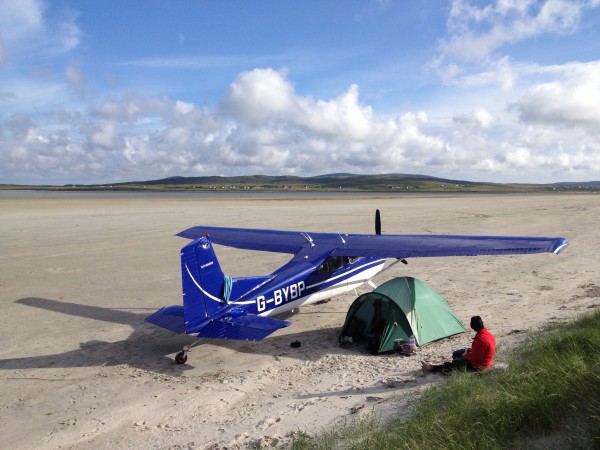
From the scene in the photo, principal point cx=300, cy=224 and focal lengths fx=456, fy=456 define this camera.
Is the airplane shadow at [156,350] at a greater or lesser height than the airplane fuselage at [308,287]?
lesser

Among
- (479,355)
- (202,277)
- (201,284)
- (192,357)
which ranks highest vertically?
(202,277)

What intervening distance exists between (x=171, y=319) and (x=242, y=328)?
169 centimetres

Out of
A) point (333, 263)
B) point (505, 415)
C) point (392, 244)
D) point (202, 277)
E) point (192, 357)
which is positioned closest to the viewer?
point (505, 415)

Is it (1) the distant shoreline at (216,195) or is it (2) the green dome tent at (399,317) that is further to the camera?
(1) the distant shoreline at (216,195)

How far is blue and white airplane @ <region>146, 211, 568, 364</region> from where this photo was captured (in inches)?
373

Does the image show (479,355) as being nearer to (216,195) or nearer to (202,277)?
(202,277)

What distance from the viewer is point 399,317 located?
10164mm

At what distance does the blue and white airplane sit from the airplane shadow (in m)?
0.63

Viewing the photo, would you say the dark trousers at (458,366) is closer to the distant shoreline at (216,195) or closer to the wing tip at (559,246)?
the wing tip at (559,246)

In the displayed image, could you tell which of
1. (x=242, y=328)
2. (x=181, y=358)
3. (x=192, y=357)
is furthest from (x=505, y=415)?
(x=192, y=357)

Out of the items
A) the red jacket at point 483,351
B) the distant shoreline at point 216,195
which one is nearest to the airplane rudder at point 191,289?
the red jacket at point 483,351

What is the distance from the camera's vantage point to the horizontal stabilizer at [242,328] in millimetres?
9117

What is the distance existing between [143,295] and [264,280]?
5.94 m

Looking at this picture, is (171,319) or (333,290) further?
(333,290)
